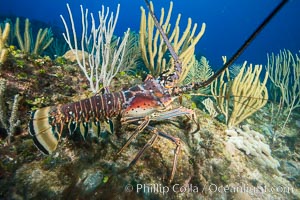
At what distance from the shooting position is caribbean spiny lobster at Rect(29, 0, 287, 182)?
3.05 m

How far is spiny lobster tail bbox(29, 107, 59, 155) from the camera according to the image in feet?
8.90

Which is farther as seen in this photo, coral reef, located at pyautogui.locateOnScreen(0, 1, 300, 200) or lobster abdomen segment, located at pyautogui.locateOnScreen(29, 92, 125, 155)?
lobster abdomen segment, located at pyautogui.locateOnScreen(29, 92, 125, 155)

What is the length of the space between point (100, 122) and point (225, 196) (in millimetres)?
2405

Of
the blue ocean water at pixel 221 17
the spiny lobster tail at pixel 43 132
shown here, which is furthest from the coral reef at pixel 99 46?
the blue ocean water at pixel 221 17

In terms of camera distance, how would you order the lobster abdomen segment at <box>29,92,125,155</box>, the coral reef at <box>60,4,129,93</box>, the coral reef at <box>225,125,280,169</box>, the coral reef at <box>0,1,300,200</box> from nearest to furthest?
the coral reef at <box>0,1,300,200</box> → the lobster abdomen segment at <box>29,92,125,155</box> → the coral reef at <box>60,4,129,93</box> → the coral reef at <box>225,125,280,169</box>

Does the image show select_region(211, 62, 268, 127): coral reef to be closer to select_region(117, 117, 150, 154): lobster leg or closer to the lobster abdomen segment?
select_region(117, 117, 150, 154): lobster leg

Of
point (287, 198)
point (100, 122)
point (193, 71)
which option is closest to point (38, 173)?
point (100, 122)

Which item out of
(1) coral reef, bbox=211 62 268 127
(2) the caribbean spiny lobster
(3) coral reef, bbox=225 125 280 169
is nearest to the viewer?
(2) the caribbean spiny lobster

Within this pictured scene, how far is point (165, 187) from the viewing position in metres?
2.98

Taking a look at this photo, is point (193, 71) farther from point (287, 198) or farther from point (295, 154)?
point (287, 198)
